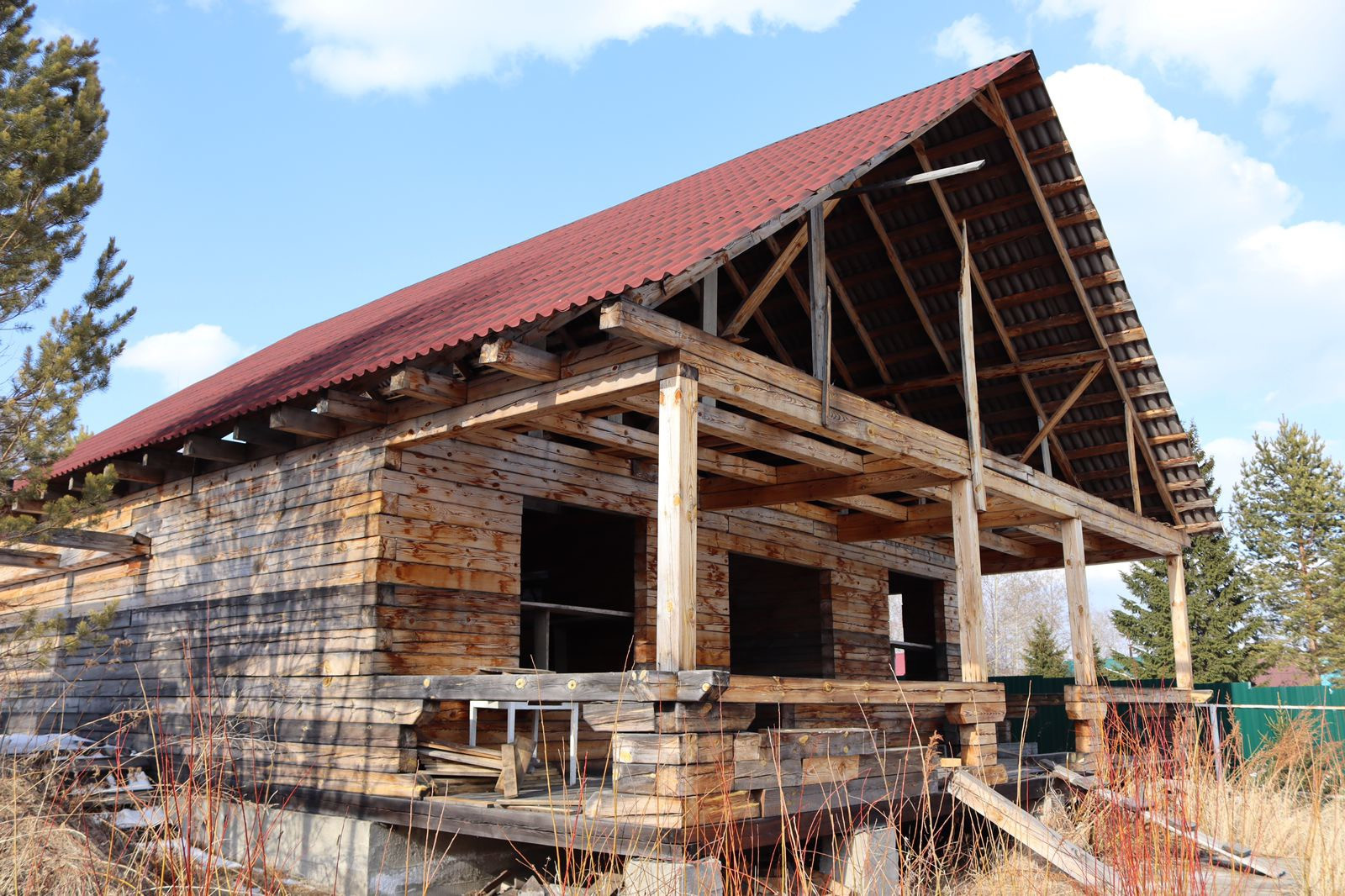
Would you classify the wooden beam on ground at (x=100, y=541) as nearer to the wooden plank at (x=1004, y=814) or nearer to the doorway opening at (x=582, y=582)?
the doorway opening at (x=582, y=582)

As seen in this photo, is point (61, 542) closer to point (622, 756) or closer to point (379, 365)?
point (379, 365)

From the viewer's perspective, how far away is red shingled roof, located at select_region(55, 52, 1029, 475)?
725 centimetres

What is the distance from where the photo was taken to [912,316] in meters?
12.1

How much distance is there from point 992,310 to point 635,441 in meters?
4.79

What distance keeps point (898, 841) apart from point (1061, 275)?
22.1ft

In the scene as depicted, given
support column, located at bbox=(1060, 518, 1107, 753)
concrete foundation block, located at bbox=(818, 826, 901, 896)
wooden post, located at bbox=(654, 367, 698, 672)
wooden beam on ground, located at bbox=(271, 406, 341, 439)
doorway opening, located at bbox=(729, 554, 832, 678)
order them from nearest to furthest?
wooden post, located at bbox=(654, 367, 698, 672) → concrete foundation block, located at bbox=(818, 826, 901, 896) → wooden beam on ground, located at bbox=(271, 406, 341, 439) → support column, located at bbox=(1060, 518, 1107, 753) → doorway opening, located at bbox=(729, 554, 832, 678)

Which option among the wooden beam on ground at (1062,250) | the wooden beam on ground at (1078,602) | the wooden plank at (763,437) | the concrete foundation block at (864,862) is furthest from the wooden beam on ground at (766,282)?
the wooden beam on ground at (1078,602)

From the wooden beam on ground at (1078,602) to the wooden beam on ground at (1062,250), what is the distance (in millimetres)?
1983

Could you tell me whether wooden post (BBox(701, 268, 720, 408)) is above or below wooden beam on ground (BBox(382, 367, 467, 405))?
above

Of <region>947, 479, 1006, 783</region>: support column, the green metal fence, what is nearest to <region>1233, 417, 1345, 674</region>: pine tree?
the green metal fence

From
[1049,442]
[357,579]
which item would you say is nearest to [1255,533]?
[1049,442]

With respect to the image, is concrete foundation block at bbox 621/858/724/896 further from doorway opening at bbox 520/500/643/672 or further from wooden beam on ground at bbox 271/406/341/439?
doorway opening at bbox 520/500/643/672

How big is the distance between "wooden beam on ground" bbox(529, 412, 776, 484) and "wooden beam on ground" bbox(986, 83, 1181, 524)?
4.00m

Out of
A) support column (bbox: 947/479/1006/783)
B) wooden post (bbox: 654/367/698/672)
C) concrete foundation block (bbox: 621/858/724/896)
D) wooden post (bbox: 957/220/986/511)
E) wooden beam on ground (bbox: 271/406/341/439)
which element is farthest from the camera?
wooden post (bbox: 957/220/986/511)
